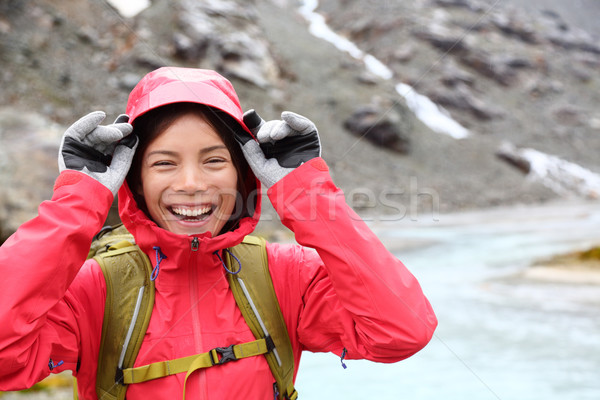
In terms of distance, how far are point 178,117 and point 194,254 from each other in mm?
575

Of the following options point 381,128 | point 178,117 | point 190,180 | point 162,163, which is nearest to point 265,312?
point 190,180

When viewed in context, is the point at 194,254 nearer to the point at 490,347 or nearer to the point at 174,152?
the point at 174,152

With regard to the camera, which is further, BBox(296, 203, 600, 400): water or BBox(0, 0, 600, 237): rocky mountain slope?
BBox(0, 0, 600, 237): rocky mountain slope

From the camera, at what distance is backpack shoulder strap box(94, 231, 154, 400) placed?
6.02ft

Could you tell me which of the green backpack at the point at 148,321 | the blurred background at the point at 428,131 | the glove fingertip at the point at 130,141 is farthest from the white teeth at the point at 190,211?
the blurred background at the point at 428,131

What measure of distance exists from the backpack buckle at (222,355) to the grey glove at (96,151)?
2.39 feet

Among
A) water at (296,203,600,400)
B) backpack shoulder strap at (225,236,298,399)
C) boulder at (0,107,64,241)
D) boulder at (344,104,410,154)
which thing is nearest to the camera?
backpack shoulder strap at (225,236,298,399)

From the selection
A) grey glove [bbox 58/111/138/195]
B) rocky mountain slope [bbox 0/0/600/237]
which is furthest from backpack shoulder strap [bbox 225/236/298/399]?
rocky mountain slope [bbox 0/0/600/237]

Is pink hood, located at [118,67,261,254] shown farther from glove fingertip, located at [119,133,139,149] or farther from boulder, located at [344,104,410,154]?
boulder, located at [344,104,410,154]

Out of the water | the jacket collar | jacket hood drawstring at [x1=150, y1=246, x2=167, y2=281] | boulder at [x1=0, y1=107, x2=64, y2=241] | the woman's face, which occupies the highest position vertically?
the woman's face

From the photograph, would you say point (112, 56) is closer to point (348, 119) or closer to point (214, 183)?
point (348, 119)

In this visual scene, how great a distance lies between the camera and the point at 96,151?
6.29 ft

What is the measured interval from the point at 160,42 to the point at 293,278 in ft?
85.3

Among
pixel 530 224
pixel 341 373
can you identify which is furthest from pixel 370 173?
pixel 341 373
